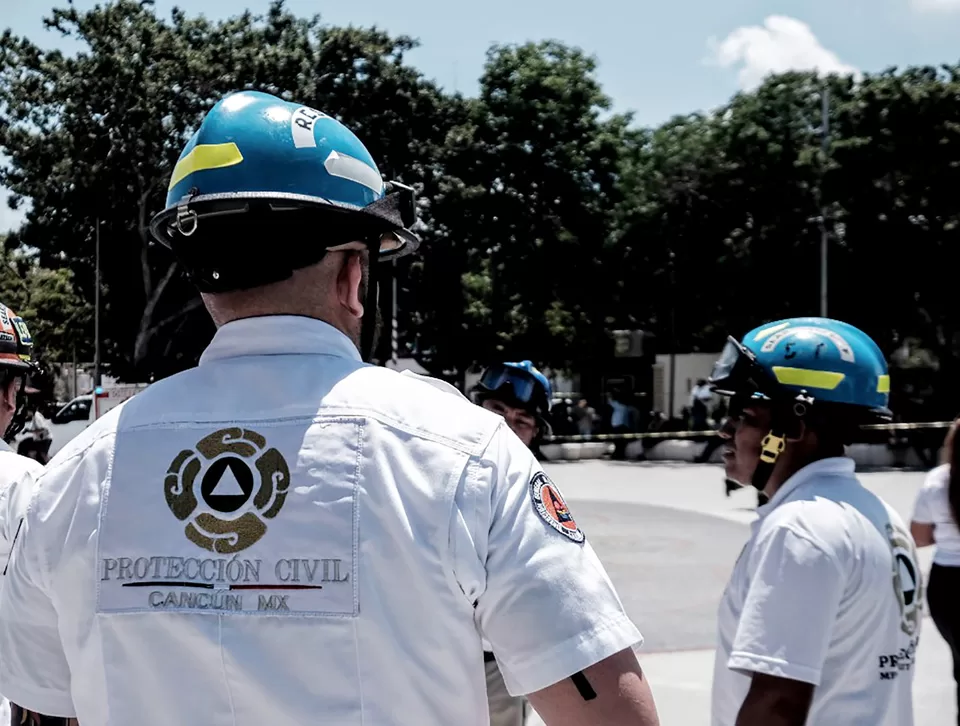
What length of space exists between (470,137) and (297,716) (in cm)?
3084

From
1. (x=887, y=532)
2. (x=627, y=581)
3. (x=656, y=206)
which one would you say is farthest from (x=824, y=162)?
(x=887, y=532)

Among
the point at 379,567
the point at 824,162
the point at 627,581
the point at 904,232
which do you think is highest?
the point at 824,162

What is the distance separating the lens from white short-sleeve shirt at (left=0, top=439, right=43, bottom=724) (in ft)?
7.85

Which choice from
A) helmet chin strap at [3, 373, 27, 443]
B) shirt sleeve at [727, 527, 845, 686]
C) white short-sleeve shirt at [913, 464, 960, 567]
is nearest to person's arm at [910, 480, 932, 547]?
white short-sleeve shirt at [913, 464, 960, 567]

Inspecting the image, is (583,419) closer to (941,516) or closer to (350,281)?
(941,516)

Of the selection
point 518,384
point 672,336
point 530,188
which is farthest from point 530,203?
point 518,384

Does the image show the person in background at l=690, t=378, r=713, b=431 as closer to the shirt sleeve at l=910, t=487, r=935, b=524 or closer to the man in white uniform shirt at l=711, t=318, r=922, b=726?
the shirt sleeve at l=910, t=487, r=935, b=524

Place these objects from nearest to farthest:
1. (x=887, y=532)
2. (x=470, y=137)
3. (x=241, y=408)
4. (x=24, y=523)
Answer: (x=241, y=408)
(x=24, y=523)
(x=887, y=532)
(x=470, y=137)

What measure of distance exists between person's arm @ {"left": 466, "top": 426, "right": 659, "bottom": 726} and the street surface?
15.8 feet

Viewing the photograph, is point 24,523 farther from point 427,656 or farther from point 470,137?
point 470,137

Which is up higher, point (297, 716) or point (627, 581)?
point (297, 716)

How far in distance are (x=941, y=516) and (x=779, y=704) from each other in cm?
330

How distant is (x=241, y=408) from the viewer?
1431mm

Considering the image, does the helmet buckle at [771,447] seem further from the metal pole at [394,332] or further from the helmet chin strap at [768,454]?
the metal pole at [394,332]
